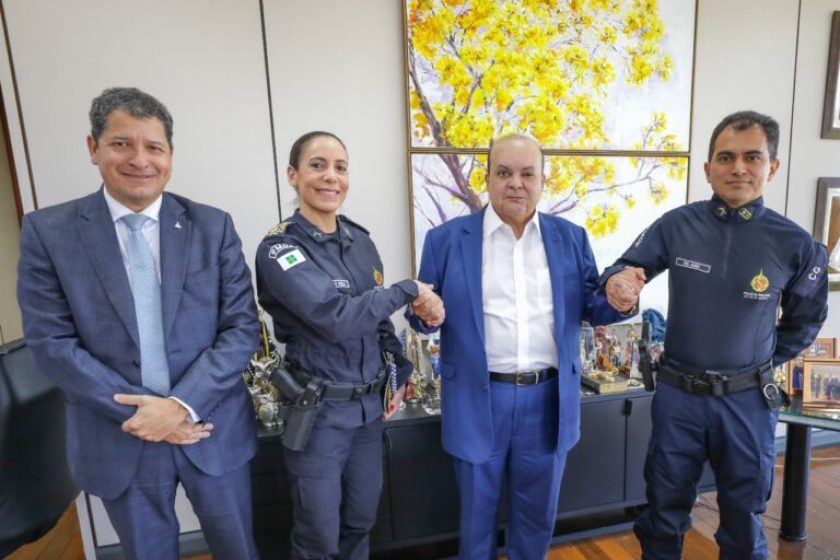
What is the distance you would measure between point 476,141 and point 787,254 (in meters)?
1.38

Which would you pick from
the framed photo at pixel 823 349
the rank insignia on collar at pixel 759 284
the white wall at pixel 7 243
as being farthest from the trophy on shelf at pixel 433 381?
the white wall at pixel 7 243

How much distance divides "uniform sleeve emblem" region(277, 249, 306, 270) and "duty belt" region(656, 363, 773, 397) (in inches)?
57.2

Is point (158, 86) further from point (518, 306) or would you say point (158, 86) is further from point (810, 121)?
point (810, 121)

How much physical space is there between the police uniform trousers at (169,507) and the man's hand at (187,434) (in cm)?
4

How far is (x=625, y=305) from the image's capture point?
149 cm

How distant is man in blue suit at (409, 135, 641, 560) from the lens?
1542 mm

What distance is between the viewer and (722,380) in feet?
5.28

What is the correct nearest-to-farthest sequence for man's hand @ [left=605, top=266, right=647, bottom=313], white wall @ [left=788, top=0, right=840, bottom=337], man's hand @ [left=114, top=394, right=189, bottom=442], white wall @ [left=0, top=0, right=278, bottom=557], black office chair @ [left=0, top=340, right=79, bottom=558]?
man's hand @ [left=114, top=394, right=189, bottom=442] → black office chair @ [left=0, top=340, right=79, bottom=558] → man's hand @ [left=605, top=266, right=647, bottom=313] → white wall @ [left=0, top=0, right=278, bottom=557] → white wall @ [left=788, top=0, right=840, bottom=337]

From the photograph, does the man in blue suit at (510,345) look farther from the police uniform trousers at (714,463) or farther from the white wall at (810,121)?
the white wall at (810,121)

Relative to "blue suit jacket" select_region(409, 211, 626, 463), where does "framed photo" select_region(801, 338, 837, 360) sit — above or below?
below

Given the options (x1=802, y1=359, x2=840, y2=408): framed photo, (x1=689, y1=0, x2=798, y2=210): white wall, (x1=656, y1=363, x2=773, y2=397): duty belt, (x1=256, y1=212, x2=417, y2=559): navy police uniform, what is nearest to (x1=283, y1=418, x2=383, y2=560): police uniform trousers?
(x1=256, y1=212, x2=417, y2=559): navy police uniform

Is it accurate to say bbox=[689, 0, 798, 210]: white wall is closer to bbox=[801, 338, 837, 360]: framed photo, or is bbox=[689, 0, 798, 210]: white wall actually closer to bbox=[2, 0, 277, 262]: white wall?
bbox=[801, 338, 837, 360]: framed photo

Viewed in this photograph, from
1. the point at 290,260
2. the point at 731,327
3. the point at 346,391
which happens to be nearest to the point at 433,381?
the point at 346,391

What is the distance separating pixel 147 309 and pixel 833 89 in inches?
150
